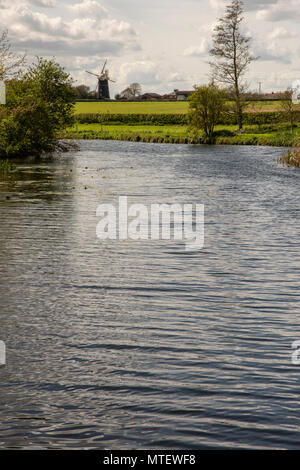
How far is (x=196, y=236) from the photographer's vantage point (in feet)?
54.6

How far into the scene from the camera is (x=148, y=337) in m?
8.80

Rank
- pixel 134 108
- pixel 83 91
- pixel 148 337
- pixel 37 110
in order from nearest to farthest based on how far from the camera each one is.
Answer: pixel 148 337
pixel 37 110
pixel 134 108
pixel 83 91

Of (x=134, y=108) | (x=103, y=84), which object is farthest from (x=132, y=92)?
(x=134, y=108)

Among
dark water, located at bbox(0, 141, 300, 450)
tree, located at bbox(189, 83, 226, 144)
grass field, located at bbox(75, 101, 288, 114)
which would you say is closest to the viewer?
dark water, located at bbox(0, 141, 300, 450)

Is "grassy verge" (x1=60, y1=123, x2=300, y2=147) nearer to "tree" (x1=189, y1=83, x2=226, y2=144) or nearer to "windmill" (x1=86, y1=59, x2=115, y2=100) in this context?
"tree" (x1=189, y1=83, x2=226, y2=144)

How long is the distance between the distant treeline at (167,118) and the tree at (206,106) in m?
1.81

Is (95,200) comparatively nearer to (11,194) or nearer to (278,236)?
(11,194)

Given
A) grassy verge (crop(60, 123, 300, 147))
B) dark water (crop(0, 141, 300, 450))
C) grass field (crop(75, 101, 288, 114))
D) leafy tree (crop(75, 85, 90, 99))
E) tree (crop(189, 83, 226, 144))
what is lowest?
dark water (crop(0, 141, 300, 450))

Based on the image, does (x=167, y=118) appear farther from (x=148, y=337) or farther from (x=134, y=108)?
(x=148, y=337)

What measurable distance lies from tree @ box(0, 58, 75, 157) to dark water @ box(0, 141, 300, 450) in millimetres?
24023

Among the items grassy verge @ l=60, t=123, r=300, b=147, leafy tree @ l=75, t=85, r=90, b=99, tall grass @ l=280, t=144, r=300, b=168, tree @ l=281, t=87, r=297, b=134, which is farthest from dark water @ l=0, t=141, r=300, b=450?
leafy tree @ l=75, t=85, r=90, b=99

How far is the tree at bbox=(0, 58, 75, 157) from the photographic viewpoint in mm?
→ 43178

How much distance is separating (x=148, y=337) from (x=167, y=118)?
9229cm

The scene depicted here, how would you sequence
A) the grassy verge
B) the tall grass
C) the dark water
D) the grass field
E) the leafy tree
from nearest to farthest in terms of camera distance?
the dark water
the tall grass
the grassy verge
the grass field
the leafy tree
